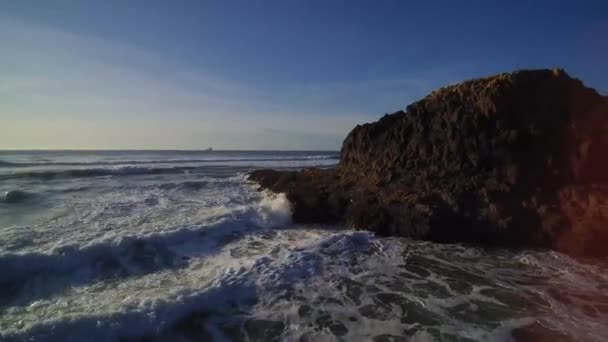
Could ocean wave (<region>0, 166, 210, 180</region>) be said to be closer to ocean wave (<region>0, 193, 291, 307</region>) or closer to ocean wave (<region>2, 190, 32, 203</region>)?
ocean wave (<region>2, 190, 32, 203</region>)

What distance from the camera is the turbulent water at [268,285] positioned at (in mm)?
4590

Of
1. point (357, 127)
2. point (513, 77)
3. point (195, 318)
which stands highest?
point (513, 77)

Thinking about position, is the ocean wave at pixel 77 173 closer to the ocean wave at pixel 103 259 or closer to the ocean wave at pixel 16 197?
the ocean wave at pixel 16 197

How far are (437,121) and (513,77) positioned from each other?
6.89 feet

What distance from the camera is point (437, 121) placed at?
10391mm

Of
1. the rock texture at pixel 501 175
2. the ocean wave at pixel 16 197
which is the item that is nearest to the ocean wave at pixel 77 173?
the ocean wave at pixel 16 197

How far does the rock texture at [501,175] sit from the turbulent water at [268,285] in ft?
2.10

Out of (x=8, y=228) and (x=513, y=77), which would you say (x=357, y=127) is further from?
(x=8, y=228)

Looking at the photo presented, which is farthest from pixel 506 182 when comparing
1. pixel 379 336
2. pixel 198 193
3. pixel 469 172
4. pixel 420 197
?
pixel 198 193

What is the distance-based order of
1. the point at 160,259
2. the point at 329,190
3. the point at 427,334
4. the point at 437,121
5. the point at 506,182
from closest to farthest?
the point at 427,334 → the point at 160,259 → the point at 506,182 → the point at 437,121 → the point at 329,190

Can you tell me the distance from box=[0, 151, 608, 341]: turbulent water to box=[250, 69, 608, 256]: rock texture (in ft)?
2.10

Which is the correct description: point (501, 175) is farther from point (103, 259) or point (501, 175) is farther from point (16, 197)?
point (16, 197)

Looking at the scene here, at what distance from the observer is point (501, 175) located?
864 centimetres

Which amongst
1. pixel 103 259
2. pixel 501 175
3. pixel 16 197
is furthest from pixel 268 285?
pixel 16 197
